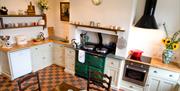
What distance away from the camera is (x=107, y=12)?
3.10 m

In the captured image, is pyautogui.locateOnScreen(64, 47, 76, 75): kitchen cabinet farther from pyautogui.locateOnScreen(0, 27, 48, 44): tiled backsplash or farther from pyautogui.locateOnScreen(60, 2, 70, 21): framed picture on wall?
pyautogui.locateOnScreen(0, 27, 48, 44): tiled backsplash

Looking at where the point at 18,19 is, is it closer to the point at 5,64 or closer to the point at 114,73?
the point at 5,64

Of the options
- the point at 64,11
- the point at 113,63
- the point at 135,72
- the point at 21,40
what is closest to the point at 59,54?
the point at 21,40

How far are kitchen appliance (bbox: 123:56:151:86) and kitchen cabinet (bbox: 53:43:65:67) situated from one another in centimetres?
209

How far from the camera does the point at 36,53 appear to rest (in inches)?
152

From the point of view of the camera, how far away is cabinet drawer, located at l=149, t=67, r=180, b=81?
2649 millimetres

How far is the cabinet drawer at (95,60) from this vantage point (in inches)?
129

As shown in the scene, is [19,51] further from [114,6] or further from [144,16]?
[144,16]

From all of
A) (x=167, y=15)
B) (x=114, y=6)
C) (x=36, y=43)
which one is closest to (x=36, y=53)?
(x=36, y=43)

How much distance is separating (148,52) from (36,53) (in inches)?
128

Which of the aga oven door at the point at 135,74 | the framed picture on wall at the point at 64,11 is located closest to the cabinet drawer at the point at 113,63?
the aga oven door at the point at 135,74

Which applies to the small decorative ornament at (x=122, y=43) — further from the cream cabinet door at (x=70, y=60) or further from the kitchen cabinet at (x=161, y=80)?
the cream cabinet door at (x=70, y=60)

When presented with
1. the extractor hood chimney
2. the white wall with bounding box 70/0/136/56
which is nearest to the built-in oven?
the white wall with bounding box 70/0/136/56

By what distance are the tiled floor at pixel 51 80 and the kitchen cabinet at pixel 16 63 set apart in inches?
8.5
